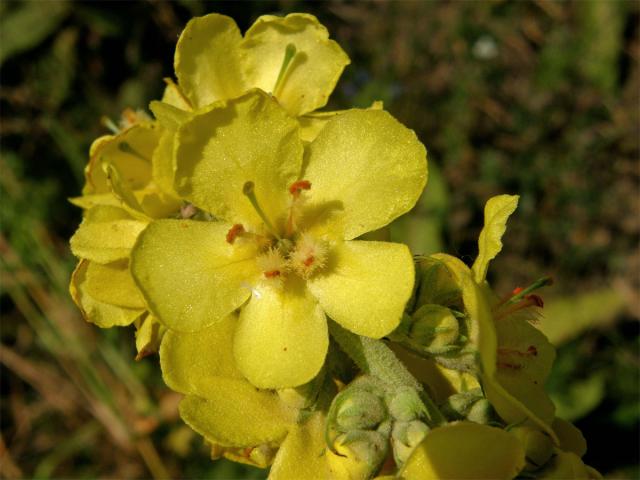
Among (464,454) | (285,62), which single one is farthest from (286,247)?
(464,454)

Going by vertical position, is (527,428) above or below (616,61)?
above

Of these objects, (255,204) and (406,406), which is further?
(255,204)

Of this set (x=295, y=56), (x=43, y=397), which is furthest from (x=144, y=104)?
(x=295, y=56)

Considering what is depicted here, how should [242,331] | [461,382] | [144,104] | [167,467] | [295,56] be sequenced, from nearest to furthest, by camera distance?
[242,331], [461,382], [295,56], [167,467], [144,104]

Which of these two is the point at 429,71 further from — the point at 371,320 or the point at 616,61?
the point at 371,320

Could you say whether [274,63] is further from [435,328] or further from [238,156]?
[435,328]
